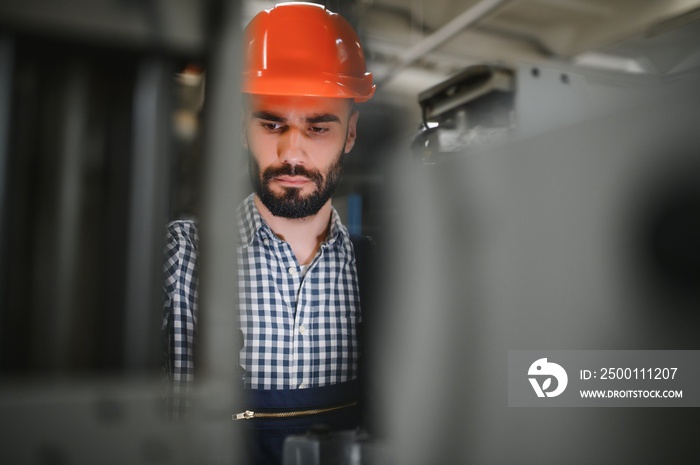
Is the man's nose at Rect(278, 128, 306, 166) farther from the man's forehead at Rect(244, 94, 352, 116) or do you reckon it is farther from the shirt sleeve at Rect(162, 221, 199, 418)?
the shirt sleeve at Rect(162, 221, 199, 418)

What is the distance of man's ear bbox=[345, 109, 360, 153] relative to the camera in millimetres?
761

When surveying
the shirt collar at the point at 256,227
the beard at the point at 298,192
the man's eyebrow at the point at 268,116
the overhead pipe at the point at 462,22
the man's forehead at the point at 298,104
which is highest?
the overhead pipe at the point at 462,22


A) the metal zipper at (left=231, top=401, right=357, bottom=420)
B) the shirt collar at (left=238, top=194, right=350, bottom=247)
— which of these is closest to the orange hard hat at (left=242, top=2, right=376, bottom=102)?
the shirt collar at (left=238, top=194, right=350, bottom=247)

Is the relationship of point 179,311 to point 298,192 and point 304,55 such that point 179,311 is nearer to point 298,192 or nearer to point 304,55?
point 298,192

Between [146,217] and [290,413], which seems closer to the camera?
[146,217]

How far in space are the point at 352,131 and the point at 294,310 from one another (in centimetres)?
26

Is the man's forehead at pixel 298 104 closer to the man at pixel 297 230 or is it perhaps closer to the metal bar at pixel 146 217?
the man at pixel 297 230

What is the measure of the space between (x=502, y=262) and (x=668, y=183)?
234mm

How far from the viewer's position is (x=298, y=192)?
75cm

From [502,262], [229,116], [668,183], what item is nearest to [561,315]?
[502,262]

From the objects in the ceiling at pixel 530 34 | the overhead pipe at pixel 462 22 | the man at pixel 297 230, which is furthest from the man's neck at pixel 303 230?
the overhead pipe at pixel 462 22

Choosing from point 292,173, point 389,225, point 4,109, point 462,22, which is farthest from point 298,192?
point 462,22

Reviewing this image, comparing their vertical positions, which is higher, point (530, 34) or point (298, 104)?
point (530, 34)

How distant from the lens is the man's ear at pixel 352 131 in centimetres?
76
